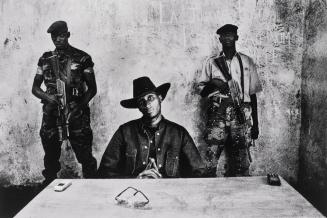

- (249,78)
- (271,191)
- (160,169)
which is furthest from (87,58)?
(271,191)

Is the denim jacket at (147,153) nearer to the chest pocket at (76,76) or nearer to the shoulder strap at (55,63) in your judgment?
the chest pocket at (76,76)

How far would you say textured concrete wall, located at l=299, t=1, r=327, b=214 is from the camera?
3.38m

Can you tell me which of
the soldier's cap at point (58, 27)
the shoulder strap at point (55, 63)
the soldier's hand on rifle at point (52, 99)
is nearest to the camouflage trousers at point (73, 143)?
the soldier's hand on rifle at point (52, 99)

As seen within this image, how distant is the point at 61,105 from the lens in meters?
3.80

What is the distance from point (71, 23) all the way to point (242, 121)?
1933mm

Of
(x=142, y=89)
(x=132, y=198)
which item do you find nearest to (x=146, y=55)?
(x=142, y=89)

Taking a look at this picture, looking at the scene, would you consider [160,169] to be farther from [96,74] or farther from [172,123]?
[96,74]

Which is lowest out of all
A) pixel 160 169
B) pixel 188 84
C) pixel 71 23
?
pixel 160 169

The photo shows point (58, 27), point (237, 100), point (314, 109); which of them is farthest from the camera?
point (237, 100)

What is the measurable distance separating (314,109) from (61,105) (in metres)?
2.42

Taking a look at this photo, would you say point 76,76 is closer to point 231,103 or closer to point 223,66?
point 223,66

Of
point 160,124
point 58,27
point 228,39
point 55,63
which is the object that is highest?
point 58,27

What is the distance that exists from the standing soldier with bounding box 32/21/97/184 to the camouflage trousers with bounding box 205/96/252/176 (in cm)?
119

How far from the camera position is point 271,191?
2.76m
